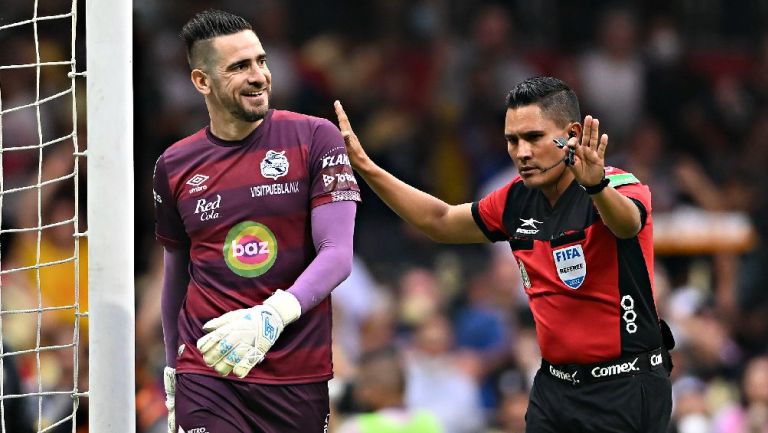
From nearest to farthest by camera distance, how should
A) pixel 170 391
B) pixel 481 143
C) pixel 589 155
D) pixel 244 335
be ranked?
pixel 244 335 → pixel 589 155 → pixel 170 391 → pixel 481 143

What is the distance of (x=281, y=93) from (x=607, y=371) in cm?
700

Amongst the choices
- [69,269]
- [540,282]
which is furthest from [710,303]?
[540,282]

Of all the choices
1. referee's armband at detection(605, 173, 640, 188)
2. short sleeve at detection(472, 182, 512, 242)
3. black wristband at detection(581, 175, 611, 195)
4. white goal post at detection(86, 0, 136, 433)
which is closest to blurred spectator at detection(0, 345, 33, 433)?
white goal post at detection(86, 0, 136, 433)

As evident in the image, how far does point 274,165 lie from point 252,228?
9.8 inches

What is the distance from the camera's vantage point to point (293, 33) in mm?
12445

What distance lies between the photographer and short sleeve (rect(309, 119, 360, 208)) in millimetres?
4910

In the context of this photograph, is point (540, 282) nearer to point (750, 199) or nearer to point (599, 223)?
point (599, 223)

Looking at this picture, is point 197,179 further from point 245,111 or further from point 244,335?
point 244,335

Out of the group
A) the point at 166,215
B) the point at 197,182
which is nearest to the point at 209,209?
the point at 197,182

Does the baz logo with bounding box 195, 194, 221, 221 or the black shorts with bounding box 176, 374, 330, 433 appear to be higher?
the baz logo with bounding box 195, 194, 221, 221

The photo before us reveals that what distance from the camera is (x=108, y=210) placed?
16.2 feet

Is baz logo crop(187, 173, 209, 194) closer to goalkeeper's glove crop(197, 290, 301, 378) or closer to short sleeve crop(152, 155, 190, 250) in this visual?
short sleeve crop(152, 155, 190, 250)

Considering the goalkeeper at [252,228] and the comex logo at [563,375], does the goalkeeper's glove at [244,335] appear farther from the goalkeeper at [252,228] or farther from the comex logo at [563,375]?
the comex logo at [563,375]

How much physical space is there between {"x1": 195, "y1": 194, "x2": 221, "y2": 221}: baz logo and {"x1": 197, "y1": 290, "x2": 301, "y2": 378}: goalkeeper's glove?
1.55 ft
